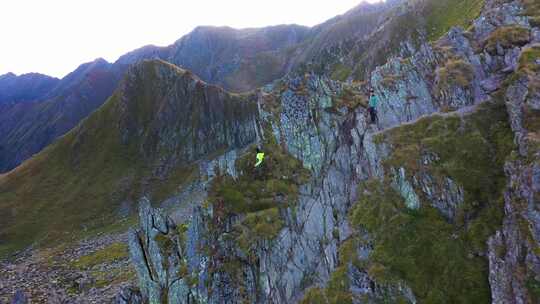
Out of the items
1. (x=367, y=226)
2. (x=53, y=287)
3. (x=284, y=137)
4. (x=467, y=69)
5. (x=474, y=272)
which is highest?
(x=467, y=69)

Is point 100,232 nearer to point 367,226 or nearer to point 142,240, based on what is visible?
point 142,240

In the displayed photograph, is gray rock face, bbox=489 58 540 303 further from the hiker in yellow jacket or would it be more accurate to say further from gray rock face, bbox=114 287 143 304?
gray rock face, bbox=114 287 143 304

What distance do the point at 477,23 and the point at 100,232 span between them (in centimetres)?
9913

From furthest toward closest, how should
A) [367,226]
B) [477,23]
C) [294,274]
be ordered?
[477,23]
[294,274]
[367,226]

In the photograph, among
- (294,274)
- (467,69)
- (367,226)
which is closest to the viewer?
(367,226)

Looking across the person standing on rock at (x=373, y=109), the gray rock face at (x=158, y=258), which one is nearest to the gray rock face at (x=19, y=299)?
the gray rock face at (x=158, y=258)

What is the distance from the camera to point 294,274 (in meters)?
32.5

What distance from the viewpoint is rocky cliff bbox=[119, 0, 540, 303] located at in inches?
963

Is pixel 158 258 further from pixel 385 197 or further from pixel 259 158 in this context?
pixel 385 197

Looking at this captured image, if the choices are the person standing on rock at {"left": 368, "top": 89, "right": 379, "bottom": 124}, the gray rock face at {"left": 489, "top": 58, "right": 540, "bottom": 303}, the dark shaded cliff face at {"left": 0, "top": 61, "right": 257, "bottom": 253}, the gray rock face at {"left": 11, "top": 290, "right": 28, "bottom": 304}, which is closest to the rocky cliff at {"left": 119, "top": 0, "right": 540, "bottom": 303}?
the gray rock face at {"left": 489, "top": 58, "right": 540, "bottom": 303}

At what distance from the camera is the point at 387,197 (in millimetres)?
30750

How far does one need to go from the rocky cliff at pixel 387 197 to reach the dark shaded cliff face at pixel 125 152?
84604 millimetres

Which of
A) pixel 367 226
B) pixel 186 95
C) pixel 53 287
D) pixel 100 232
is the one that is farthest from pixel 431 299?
pixel 186 95

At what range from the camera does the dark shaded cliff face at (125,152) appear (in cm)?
11300
